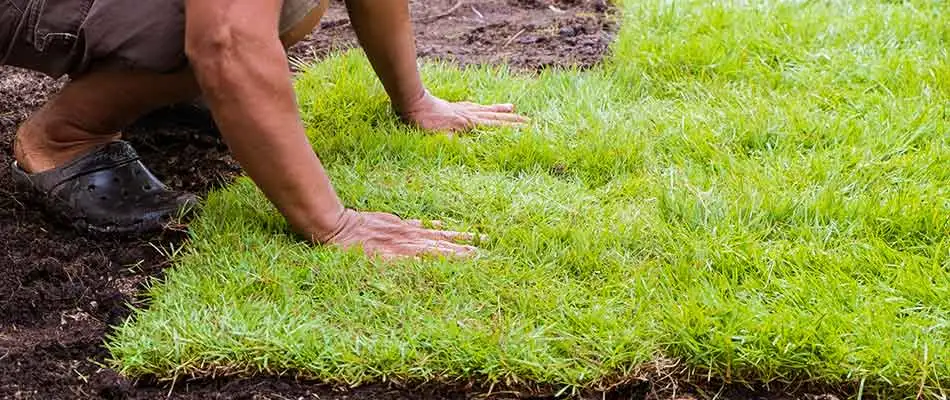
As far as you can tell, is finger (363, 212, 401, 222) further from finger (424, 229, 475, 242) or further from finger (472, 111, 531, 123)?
finger (472, 111, 531, 123)

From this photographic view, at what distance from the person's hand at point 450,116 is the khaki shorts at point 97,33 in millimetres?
711

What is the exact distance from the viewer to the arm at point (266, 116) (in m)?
2.31

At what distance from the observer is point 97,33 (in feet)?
8.55

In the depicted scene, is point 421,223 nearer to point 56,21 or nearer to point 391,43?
point 391,43

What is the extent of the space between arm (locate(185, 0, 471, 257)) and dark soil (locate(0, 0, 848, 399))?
417mm

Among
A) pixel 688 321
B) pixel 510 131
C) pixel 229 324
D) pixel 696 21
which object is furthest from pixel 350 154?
pixel 696 21

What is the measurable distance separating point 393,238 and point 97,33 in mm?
873

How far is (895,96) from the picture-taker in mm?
3432

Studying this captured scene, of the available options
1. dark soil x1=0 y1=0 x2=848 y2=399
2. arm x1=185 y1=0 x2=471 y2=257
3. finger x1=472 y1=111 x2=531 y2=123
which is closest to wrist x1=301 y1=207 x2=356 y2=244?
arm x1=185 y1=0 x2=471 y2=257

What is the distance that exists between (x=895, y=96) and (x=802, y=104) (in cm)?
30

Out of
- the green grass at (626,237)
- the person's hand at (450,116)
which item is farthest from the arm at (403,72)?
the green grass at (626,237)

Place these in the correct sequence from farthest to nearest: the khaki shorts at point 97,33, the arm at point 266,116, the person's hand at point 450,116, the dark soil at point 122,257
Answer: the person's hand at point 450,116 < the khaki shorts at point 97,33 < the arm at point 266,116 < the dark soil at point 122,257

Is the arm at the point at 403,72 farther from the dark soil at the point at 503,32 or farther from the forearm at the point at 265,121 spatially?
the forearm at the point at 265,121

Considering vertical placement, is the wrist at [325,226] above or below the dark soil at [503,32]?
above
